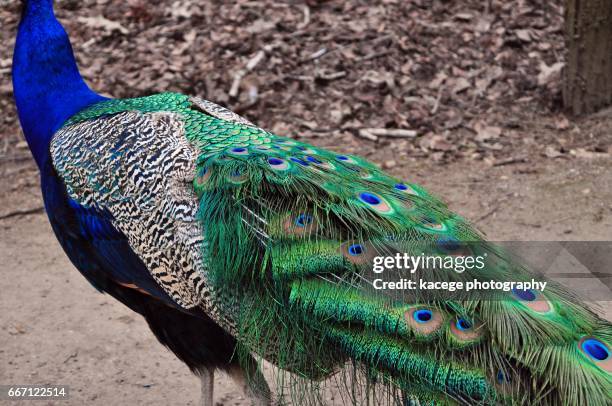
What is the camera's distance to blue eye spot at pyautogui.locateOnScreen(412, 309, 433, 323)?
256 centimetres

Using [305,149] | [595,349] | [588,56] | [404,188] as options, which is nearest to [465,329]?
[595,349]

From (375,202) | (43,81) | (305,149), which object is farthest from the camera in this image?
(43,81)

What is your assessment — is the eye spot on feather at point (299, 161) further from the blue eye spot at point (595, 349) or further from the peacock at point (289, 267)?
the blue eye spot at point (595, 349)

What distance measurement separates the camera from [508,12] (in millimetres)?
7168

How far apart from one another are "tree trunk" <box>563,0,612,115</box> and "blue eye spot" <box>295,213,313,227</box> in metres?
3.86

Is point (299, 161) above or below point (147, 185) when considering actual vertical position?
above

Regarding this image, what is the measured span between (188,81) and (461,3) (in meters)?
2.52

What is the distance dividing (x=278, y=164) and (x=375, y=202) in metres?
0.39

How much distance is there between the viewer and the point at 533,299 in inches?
102

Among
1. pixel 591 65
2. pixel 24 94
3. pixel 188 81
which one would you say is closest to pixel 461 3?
pixel 591 65

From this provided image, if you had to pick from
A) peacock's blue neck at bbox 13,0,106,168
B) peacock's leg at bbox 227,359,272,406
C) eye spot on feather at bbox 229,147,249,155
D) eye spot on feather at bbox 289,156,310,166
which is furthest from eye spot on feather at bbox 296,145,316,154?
peacock's blue neck at bbox 13,0,106,168

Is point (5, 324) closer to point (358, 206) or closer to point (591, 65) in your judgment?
point (358, 206)

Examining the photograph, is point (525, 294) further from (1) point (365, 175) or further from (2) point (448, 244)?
(1) point (365, 175)

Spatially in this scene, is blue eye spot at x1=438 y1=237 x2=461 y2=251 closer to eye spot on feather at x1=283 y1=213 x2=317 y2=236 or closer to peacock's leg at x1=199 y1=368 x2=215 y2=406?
eye spot on feather at x1=283 y1=213 x2=317 y2=236
